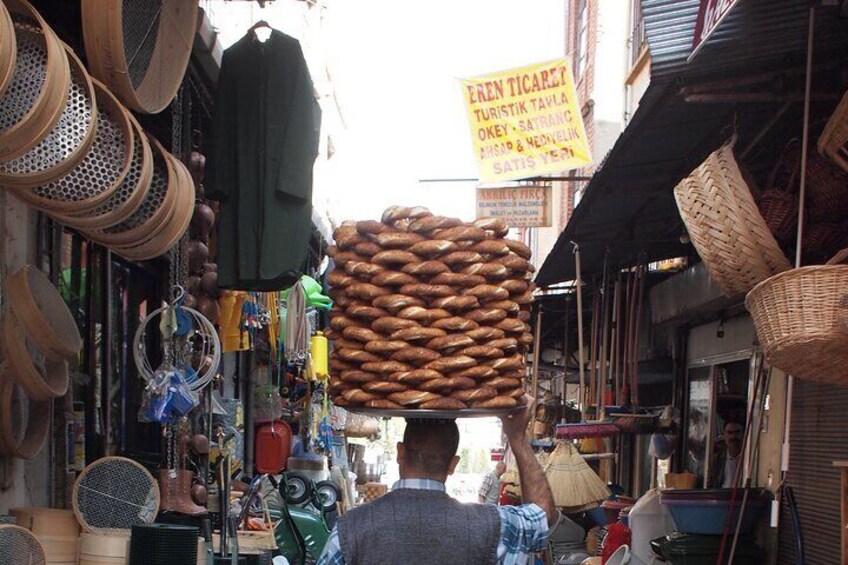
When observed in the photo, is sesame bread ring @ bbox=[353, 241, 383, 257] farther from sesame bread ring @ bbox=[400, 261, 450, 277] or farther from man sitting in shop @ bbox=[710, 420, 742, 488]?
man sitting in shop @ bbox=[710, 420, 742, 488]

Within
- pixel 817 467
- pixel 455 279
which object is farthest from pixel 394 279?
pixel 817 467

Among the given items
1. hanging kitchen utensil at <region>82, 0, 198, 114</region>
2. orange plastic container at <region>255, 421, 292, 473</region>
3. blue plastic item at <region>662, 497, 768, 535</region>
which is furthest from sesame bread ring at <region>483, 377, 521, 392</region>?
orange plastic container at <region>255, 421, 292, 473</region>

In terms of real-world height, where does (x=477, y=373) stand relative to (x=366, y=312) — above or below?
below

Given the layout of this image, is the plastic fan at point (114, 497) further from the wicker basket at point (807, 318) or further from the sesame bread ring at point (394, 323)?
the wicker basket at point (807, 318)

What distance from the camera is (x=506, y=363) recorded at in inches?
139

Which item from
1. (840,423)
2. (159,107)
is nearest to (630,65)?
(840,423)

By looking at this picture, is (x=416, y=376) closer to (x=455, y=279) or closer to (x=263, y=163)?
(x=455, y=279)

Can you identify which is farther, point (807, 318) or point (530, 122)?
point (530, 122)

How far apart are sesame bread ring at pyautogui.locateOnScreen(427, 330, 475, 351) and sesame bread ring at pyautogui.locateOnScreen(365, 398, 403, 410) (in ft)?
0.75

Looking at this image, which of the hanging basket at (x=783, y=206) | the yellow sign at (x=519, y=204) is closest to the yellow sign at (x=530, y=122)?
the yellow sign at (x=519, y=204)

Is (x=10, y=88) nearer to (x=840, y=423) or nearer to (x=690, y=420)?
(x=840, y=423)

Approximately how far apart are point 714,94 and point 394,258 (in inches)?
93.8

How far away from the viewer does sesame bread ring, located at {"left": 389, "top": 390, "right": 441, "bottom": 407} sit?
340 centimetres

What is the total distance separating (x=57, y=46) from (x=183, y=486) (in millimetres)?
3025
